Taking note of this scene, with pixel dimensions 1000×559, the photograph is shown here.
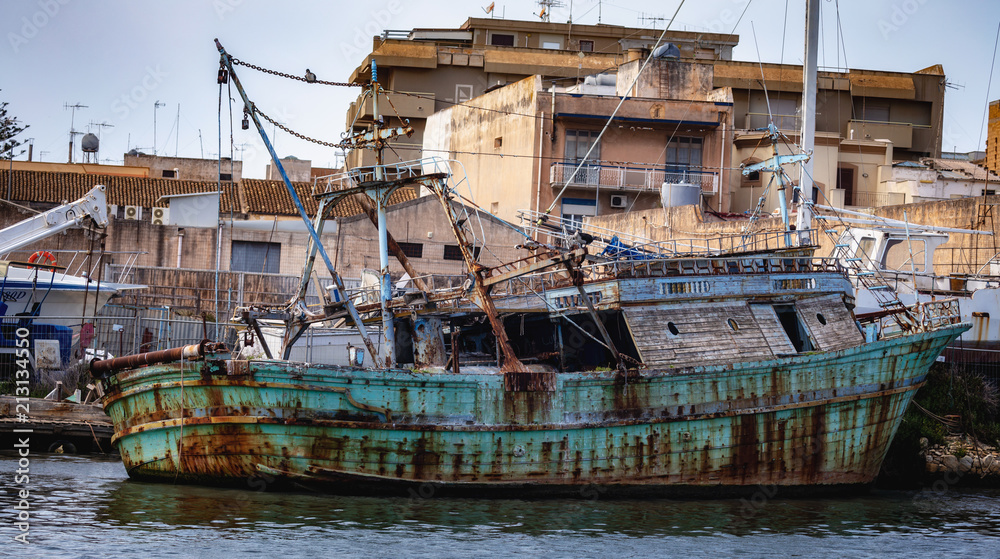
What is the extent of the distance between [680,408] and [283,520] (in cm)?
670

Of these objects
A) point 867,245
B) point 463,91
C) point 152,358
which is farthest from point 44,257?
point 463,91

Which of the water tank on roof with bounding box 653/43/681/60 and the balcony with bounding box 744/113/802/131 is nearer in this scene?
the water tank on roof with bounding box 653/43/681/60

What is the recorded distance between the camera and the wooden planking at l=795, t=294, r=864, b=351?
1877 centimetres

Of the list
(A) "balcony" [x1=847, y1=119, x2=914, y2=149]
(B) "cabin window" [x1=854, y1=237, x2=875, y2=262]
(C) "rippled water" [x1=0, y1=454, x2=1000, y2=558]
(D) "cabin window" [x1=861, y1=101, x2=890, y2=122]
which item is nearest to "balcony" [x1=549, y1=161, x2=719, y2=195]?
(B) "cabin window" [x1=854, y1=237, x2=875, y2=262]

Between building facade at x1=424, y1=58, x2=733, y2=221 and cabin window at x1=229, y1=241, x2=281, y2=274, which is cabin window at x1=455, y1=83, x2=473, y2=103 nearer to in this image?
building facade at x1=424, y1=58, x2=733, y2=221

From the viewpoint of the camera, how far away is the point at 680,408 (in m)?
17.2

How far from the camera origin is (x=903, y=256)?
28.3 meters

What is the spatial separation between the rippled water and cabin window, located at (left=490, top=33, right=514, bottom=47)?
43.7 meters

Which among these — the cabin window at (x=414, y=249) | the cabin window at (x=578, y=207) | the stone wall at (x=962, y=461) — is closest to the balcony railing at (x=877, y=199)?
the cabin window at (x=578, y=207)

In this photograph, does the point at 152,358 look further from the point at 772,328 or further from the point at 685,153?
the point at 685,153

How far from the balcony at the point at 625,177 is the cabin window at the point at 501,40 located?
71.3 ft

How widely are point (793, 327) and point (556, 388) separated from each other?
5683mm

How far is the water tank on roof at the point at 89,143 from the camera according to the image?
52.6m

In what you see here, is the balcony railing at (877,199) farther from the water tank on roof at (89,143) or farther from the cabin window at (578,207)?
the water tank on roof at (89,143)
